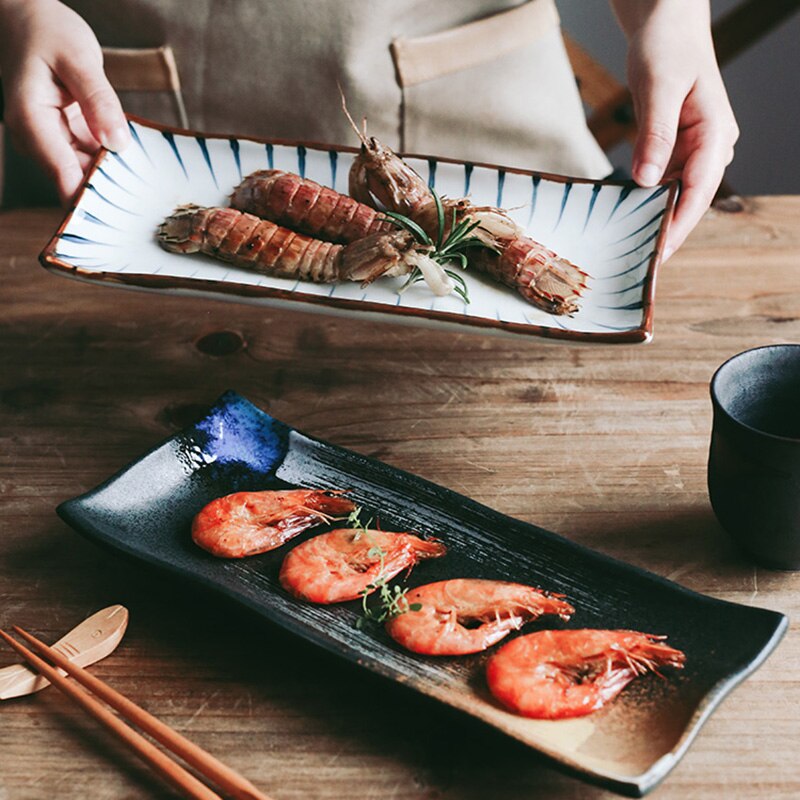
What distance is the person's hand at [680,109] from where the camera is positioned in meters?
1.56

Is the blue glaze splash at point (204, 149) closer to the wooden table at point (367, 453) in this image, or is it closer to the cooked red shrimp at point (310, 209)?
the cooked red shrimp at point (310, 209)

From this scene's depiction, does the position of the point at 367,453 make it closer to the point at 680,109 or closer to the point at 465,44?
the point at 680,109

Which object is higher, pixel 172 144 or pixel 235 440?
pixel 172 144

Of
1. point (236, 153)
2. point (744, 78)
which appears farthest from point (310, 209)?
point (744, 78)

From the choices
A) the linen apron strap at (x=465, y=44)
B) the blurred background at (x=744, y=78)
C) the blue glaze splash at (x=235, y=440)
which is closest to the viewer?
the blue glaze splash at (x=235, y=440)

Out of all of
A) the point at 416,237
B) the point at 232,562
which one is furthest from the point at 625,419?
the point at 232,562

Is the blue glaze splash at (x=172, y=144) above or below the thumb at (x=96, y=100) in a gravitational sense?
below

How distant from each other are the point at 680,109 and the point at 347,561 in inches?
36.9

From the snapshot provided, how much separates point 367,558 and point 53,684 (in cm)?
37

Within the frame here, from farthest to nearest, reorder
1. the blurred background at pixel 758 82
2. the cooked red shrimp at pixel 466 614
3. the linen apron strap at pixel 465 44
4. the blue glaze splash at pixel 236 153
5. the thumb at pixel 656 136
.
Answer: the blurred background at pixel 758 82 → the linen apron strap at pixel 465 44 → the blue glaze splash at pixel 236 153 → the thumb at pixel 656 136 → the cooked red shrimp at pixel 466 614

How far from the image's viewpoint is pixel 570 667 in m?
1.03

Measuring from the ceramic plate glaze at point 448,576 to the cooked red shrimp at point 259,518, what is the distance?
2 cm

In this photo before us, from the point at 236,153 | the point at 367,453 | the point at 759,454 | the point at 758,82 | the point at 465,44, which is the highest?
the point at 465,44

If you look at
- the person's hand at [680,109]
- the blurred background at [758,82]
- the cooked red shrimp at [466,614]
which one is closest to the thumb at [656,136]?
the person's hand at [680,109]
